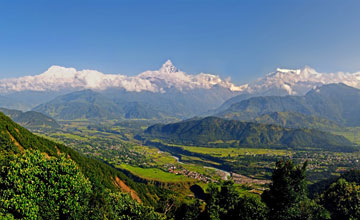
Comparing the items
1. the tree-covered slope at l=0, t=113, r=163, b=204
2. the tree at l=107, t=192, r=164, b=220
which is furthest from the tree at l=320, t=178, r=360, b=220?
the tree-covered slope at l=0, t=113, r=163, b=204

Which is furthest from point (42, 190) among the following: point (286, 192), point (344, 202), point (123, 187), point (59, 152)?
point (344, 202)

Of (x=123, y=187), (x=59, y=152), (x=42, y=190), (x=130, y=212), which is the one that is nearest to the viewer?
(x=42, y=190)

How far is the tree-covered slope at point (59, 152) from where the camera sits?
74150 millimetres

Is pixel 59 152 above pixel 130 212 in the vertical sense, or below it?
below

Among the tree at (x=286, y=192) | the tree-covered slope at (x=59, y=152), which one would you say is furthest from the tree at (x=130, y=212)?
the tree at (x=286, y=192)

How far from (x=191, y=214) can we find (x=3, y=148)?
198ft

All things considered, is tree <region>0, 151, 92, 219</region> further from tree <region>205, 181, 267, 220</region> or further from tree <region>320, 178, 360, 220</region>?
tree <region>320, 178, 360, 220</region>

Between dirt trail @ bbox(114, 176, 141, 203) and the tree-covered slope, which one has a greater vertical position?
the tree-covered slope

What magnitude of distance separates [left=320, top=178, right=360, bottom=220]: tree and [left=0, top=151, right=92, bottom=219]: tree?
70.4m

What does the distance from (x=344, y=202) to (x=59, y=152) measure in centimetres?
11636

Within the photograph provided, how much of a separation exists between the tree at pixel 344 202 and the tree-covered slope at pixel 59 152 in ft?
236

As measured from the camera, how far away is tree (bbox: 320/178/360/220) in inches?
2707

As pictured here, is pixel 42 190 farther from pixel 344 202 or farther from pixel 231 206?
pixel 344 202

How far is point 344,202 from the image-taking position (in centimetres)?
7562
